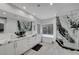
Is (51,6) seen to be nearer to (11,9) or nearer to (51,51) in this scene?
(11,9)

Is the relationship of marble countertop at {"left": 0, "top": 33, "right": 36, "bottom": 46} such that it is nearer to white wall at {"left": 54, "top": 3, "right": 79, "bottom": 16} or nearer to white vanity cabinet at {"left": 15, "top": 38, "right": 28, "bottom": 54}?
white vanity cabinet at {"left": 15, "top": 38, "right": 28, "bottom": 54}

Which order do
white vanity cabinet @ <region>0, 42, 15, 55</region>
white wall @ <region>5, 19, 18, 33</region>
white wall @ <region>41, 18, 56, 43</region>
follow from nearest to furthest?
white vanity cabinet @ <region>0, 42, 15, 55</region>
white wall @ <region>5, 19, 18, 33</region>
white wall @ <region>41, 18, 56, 43</region>

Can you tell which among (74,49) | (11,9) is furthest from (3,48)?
(74,49)

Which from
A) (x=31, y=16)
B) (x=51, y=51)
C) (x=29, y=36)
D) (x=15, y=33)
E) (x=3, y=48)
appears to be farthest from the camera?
(x=29, y=36)

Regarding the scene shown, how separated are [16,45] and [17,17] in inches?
29.8

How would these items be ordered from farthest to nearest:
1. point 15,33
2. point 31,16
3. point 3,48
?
point 31,16, point 15,33, point 3,48

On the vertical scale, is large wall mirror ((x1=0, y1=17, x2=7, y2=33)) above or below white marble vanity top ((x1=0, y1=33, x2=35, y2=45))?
above

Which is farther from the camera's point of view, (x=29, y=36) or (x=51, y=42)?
(x=29, y=36)

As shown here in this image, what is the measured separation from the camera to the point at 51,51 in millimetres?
1457

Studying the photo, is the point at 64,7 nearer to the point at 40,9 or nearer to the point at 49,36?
the point at 40,9

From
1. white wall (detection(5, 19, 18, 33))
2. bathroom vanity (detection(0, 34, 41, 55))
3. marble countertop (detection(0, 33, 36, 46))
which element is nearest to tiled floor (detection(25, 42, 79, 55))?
bathroom vanity (detection(0, 34, 41, 55))

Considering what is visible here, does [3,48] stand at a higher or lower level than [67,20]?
lower

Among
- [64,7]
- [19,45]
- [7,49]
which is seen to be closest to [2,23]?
[7,49]

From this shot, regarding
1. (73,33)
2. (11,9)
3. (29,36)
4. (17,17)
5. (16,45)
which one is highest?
(11,9)
